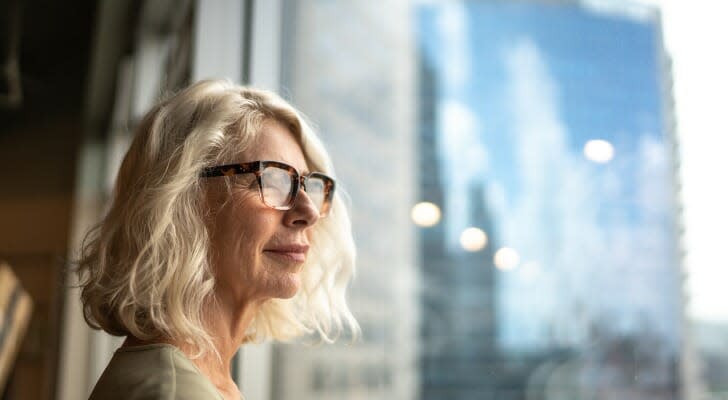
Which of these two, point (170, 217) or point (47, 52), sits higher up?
point (47, 52)

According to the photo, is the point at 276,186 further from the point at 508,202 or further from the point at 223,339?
the point at 508,202

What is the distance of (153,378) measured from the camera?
0.96 m

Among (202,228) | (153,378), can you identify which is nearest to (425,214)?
(202,228)

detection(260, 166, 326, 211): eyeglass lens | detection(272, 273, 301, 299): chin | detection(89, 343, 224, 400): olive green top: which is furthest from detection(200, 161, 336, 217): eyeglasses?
detection(89, 343, 224, 400): olive green top

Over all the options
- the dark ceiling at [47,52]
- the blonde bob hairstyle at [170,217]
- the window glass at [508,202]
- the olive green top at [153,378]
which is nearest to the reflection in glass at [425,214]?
the window glass at [508,202]

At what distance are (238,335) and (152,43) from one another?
110 inches

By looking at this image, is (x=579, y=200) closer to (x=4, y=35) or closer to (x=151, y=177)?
(x=151, y=177)

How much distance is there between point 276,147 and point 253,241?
0.16 metres

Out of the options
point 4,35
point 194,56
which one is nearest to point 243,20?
point 194,56

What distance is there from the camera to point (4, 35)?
4.64m

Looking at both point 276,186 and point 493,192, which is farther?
point 493,192

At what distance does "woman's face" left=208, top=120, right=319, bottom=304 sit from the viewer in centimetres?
114

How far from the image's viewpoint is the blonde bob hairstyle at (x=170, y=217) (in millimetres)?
1085

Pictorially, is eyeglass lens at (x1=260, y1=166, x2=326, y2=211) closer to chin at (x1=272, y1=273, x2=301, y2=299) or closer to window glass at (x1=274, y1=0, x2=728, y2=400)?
chin at (x1=272, y1=273, x2=301, y2=299)
